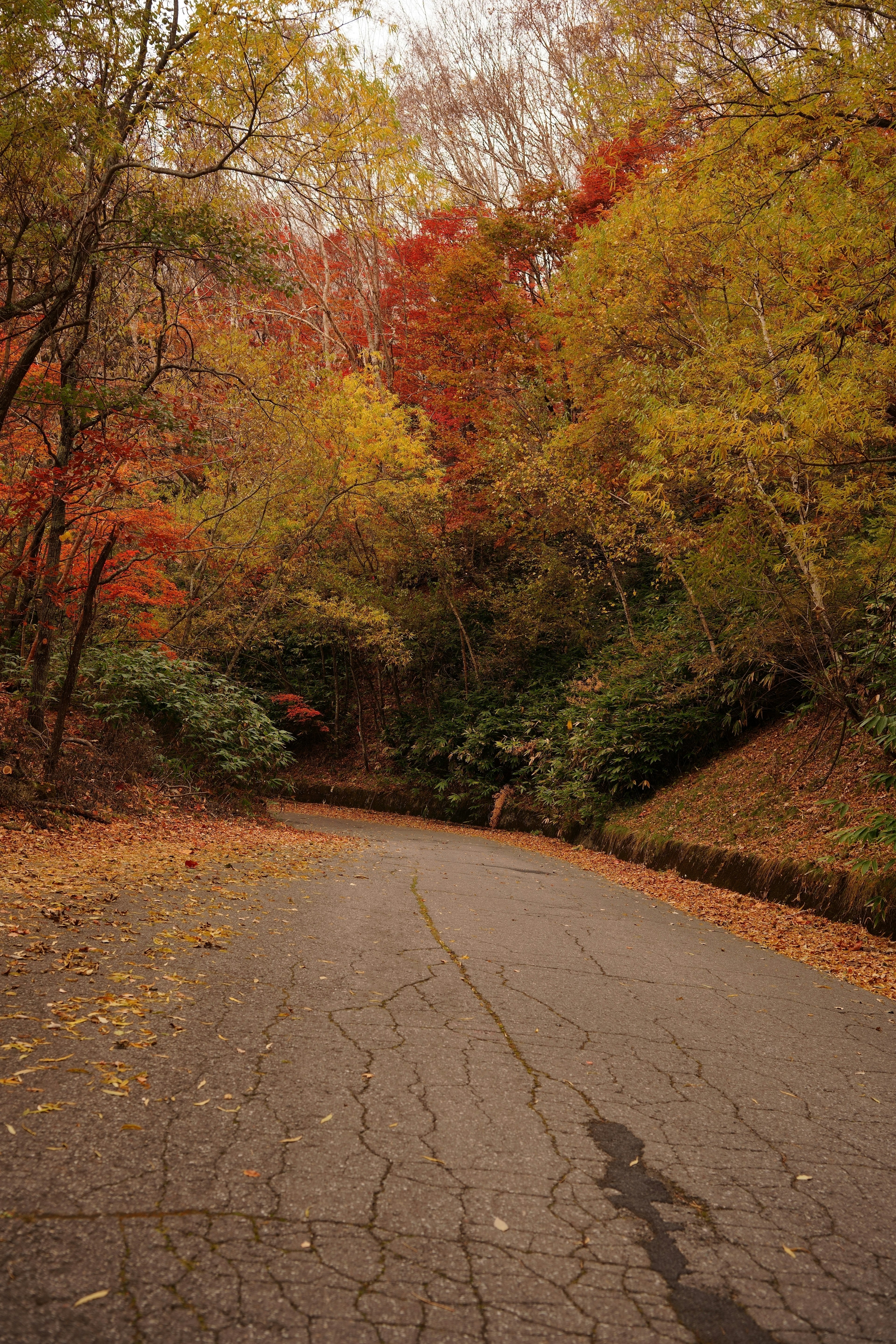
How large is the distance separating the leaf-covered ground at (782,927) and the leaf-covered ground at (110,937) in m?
4.17

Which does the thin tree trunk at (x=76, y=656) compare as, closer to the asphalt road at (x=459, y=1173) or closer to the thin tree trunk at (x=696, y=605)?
the asphalt road at (x=459, y=1173)

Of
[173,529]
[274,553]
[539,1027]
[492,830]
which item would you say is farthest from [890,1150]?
[274,553]

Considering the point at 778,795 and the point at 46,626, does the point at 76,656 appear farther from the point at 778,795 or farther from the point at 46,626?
the point at 778,795

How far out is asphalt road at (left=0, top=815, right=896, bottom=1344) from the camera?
80.8 inches

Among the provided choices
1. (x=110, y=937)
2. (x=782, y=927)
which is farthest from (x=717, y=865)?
(x=110, y=937)

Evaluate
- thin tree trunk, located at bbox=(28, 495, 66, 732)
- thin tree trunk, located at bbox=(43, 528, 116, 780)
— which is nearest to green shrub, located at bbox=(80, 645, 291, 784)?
thin tree trunk, located at bbox=(28, 495, 66, 732)

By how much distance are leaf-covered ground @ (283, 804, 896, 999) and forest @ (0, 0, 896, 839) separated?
1218 mm

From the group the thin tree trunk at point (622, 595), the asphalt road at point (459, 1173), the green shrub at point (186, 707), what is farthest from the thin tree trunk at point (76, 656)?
the thin tree trunk at point (622, 595)

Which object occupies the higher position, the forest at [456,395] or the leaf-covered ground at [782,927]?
the forest at [456,395]

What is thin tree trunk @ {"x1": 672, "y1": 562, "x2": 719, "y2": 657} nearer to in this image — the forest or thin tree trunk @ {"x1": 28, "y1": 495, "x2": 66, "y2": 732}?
the forest

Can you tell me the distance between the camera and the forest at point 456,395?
8.00 m

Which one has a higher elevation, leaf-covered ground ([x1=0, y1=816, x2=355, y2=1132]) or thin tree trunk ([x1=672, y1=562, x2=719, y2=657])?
thin tree trunk ([x1=672, y1=562, x2=719, y2=657])

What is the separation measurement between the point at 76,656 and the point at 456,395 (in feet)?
52.0

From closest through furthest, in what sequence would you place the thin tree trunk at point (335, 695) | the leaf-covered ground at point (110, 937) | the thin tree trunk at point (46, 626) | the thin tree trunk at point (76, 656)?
1. the leaf-covered ground at point (110, 937)
2. the thin tree trunk at point (76, 656)
3. the thin tree trunk at point (46, 626)
4. the thin tree trunk at point (335, 695)
